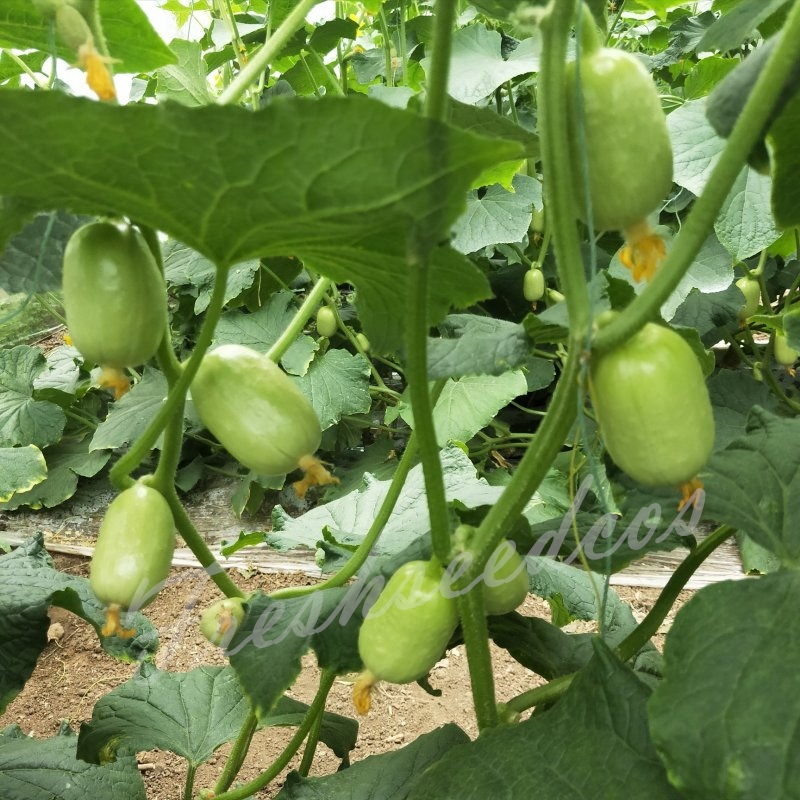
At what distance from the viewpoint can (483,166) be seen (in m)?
0.34

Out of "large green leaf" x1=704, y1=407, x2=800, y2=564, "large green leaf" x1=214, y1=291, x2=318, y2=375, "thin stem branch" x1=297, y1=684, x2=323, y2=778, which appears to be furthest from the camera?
"large green leaf" x1=214, y1=291, x2=318, y2=375

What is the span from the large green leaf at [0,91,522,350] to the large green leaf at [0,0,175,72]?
24 cm

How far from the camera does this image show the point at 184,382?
0.50m

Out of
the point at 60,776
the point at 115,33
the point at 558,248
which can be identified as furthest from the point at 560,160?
the point at 60,776

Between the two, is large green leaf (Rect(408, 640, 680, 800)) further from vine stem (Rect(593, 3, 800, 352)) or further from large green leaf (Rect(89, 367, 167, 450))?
large green leaf (Rect(89, 367, 167, 450))

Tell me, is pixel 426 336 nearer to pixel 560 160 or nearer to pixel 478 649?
pixel 560 160

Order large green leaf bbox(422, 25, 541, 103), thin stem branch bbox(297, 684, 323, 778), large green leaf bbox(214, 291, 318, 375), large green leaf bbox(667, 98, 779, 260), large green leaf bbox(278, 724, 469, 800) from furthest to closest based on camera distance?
large green leaf bbox(214, 291, 318, 375), large green leaf bbox(422, 25, 541, 103), large green leaf bbox(667, 98, 779, 260), thin stem branch bbox(297, 684, 323, 778), large green leaf bbox(278, 724, 469, 800)

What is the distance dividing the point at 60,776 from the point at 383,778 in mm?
432

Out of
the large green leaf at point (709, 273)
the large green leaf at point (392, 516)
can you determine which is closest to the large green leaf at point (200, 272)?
the large green leaf at point (709, 273)

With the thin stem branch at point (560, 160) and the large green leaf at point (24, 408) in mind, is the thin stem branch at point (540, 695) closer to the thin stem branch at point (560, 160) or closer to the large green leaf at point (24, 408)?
the thin stem branch at point (560, 160)

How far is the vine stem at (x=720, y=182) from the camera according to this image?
15.0 inches

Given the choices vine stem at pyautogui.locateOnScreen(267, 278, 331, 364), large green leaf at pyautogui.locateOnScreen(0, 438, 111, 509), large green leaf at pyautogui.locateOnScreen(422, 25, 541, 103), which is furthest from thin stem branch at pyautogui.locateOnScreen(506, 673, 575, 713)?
large green leaf at pyautogui.locateOnScreen(0, 438, 111, 509)

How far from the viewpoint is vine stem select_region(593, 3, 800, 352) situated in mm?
382

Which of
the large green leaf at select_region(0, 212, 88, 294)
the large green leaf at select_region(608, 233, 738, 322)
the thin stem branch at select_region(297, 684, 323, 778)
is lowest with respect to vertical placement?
the thin stem branch at select_region(297, 684, 323, 778)
